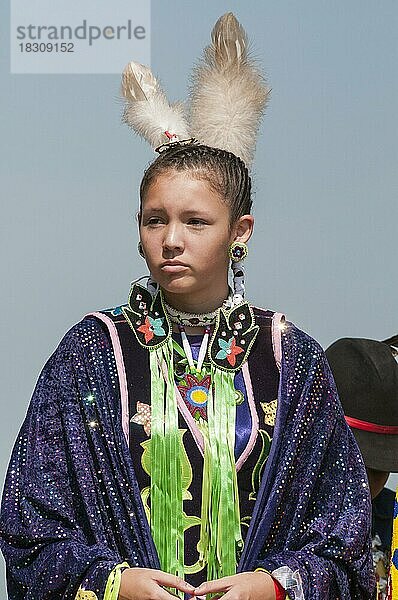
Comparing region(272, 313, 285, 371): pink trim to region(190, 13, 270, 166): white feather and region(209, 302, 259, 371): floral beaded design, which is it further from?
region(190, 13, 270, 166): white feather

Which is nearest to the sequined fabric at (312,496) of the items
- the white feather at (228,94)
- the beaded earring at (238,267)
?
the beaded earring at (238,267)

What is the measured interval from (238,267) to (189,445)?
1.16 feet

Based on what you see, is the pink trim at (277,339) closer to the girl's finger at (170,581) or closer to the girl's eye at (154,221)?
the girl's eye at (154,221)

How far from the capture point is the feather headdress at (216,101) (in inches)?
100

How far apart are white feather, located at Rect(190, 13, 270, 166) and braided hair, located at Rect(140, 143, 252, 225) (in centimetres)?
8

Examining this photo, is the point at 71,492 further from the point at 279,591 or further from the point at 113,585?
the point at 279,591

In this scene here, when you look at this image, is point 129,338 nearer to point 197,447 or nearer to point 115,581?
point 197,447

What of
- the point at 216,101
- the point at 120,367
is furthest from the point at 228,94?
the point at 120,367

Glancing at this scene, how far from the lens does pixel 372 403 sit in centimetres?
301

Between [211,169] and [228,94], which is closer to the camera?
[211,169]

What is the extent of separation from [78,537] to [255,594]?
31 cm

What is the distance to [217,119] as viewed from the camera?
254 centimetres

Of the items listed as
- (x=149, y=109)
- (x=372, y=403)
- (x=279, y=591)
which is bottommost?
(x=279, y=591)

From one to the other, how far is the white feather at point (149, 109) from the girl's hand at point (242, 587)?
85 centimetres
